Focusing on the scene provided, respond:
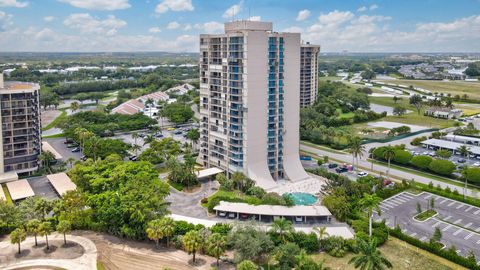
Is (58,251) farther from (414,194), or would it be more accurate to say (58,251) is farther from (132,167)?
(414,194)

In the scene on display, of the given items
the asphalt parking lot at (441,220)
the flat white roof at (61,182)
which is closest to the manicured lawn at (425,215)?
Answer: the asphalt parking lot at (441,220)

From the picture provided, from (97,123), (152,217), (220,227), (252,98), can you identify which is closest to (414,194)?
(252,98)

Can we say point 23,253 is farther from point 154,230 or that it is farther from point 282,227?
point 282,227

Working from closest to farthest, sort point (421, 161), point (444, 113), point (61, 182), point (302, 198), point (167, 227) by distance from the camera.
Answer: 1. point (167, 227)
2. point (302, 198)
3. point (61, 182)
4. point (421, 161)
5. point (444, 113)

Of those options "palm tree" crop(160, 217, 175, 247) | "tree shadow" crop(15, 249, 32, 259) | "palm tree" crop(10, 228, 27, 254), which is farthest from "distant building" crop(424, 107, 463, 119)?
"palm tree" crop(10, 228, 27, 254)

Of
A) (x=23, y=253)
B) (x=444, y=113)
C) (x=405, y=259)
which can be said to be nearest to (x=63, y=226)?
(x=23, y=253)

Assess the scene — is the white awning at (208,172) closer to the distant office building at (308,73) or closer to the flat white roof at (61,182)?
the flat white roof at (61,182)

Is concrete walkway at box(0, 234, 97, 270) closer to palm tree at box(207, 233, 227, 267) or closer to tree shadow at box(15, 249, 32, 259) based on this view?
tree shadow at box(15, 249, 32, 259)
